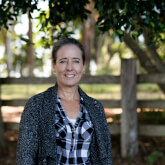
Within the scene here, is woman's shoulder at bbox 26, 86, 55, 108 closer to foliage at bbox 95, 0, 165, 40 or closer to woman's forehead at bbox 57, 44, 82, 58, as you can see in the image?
woman's forehead at bbox 57, 44, 82, 58

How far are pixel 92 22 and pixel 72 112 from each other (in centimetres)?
1227

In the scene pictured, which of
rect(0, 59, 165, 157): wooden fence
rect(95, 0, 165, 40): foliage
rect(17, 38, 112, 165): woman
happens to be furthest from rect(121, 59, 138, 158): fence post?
rect(17, 38, 112, 165): woman

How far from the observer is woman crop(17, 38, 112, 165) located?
6.18 ft

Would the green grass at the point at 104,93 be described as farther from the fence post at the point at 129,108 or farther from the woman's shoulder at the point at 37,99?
the woman's shoulder at the point at 37,99

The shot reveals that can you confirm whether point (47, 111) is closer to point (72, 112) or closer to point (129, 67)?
point (72, 112)

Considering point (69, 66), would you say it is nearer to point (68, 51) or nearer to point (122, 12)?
point (68, 51)

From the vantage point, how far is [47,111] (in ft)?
6.41

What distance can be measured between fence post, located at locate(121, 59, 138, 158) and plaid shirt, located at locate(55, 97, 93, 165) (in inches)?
97.4

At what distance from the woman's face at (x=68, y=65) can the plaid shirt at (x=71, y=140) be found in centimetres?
24

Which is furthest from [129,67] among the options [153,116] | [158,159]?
[153,116]

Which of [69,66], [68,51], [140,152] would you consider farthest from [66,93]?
[140,152]

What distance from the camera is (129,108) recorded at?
174 inches

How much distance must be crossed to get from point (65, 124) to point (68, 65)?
0.47 meters

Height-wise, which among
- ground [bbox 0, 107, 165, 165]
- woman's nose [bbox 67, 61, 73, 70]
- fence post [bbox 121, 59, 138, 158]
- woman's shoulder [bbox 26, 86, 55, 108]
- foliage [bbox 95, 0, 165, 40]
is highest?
foliage [bbox 95, 0, 165, 40]
